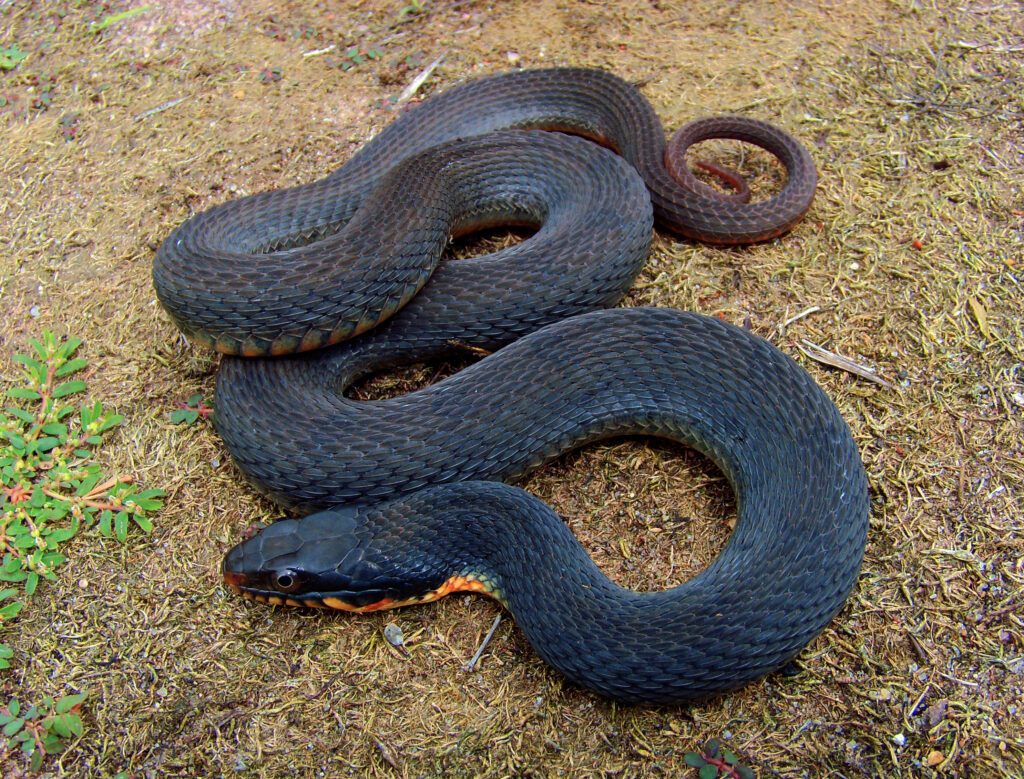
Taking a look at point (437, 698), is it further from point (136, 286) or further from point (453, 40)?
point (453, 40)

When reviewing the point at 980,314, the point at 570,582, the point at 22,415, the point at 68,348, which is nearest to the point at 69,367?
the point at 68,348

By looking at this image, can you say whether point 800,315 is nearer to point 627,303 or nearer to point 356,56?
point 627,303

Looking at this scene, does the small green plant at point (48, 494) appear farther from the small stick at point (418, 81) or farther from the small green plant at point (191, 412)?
the small stick at point (418, 81)

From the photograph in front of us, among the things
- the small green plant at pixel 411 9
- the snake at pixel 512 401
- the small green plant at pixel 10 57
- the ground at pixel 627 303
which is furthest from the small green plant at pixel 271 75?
the small green plant at pixel 10 57

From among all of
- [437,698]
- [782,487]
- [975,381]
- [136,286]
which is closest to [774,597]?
[782,487]

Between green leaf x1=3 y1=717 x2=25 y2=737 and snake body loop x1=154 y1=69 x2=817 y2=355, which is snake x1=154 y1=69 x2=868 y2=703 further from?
green leaf x1=3 y1=717 x2=25 y2=737

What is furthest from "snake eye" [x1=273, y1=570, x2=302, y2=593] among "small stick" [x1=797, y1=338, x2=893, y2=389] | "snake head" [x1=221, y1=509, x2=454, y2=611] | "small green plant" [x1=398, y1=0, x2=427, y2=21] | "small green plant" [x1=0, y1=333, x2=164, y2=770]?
"small green plant" [x1=398, y1=0, x2=427, y2=21]
